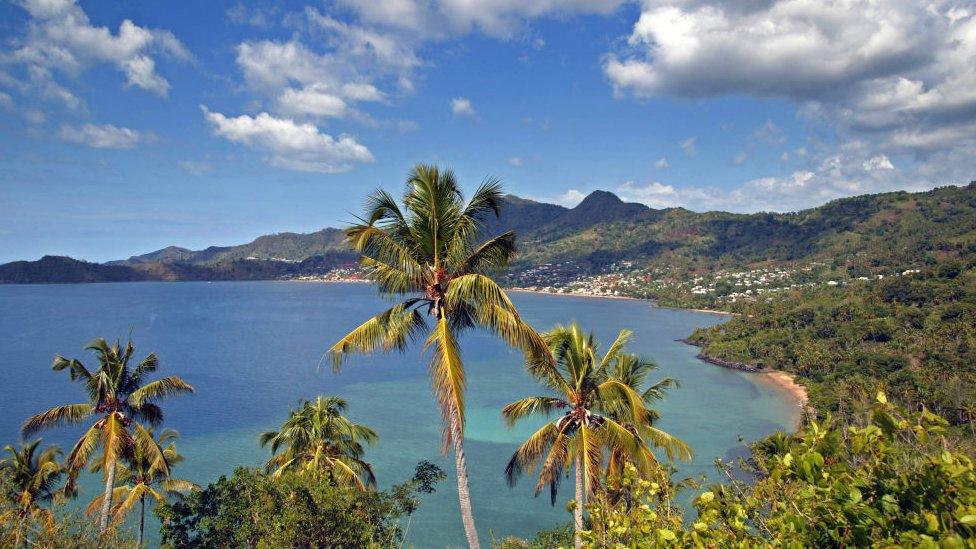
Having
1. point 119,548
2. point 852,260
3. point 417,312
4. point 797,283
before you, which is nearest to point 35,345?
point 119,548

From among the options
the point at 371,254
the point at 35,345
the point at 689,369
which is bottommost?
the point at 689,369

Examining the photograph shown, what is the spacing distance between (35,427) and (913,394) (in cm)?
5841

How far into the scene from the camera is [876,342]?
66688 millimetres

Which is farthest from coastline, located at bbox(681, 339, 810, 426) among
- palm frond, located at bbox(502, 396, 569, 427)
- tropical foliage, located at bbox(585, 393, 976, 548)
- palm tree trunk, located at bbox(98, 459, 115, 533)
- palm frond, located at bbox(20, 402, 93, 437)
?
tropical foliage, located at bbox(585, 393, 976, 548)

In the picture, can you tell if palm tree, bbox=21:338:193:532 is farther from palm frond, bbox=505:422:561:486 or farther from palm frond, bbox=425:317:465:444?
palm frond, bbox=505:422:561:486

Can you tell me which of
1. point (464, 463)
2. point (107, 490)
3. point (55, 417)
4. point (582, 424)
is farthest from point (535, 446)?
point (55, 417)

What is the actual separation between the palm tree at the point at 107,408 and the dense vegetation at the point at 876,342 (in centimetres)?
4640

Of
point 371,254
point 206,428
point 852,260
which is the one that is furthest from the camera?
point 852,260

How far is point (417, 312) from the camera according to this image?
8523 mm

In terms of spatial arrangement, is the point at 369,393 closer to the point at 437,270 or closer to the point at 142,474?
the point at 142,474

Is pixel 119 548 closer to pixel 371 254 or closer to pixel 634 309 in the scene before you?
pixel 371 254

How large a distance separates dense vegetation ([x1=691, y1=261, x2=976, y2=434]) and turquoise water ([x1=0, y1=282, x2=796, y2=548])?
539 cm

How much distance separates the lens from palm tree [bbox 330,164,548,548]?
7.97m

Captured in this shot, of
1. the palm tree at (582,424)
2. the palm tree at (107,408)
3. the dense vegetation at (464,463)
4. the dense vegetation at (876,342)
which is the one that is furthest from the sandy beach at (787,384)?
the palm tree at (107,408)
